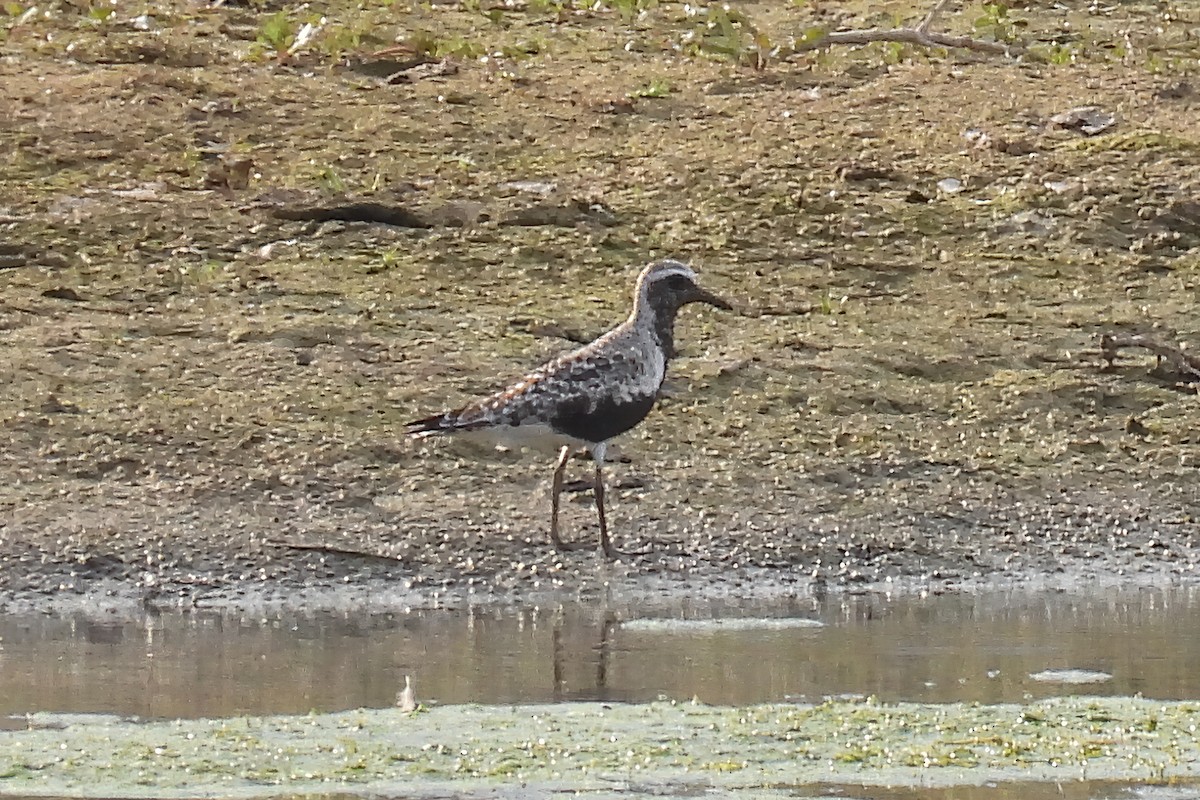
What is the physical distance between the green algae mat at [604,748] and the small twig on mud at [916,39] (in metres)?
7.70

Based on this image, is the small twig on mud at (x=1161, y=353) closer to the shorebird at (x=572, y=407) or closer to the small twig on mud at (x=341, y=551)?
the shorebird at (x=572, y=407)

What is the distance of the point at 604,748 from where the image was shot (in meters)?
6.77

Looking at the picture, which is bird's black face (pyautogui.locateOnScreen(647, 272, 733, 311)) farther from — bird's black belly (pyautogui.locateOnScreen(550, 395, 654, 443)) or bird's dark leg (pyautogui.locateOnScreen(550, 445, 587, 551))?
bird's dark leg (pyautogui.locateOnScreen(550, 445, 587, 551))

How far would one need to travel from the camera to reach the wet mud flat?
958cm

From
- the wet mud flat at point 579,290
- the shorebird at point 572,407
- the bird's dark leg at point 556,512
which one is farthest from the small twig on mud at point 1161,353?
the bird's dark leg at point 556,512

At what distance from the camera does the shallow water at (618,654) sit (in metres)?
7.48

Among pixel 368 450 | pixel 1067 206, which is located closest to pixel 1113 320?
pixel 1067 206

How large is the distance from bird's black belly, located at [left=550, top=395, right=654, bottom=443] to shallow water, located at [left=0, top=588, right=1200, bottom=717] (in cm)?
98

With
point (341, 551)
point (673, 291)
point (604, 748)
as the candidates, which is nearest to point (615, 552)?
point (341, 551)

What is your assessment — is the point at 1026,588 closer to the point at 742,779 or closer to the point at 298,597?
the point at 298,597

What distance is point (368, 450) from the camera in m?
10.0

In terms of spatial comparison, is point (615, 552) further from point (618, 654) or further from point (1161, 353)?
point (1161, 353)

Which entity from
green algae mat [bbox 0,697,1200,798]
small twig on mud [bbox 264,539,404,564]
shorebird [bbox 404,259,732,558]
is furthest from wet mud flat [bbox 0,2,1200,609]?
green algae mat [bbox 0,697,1200,798]

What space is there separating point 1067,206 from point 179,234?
4.05 meters
